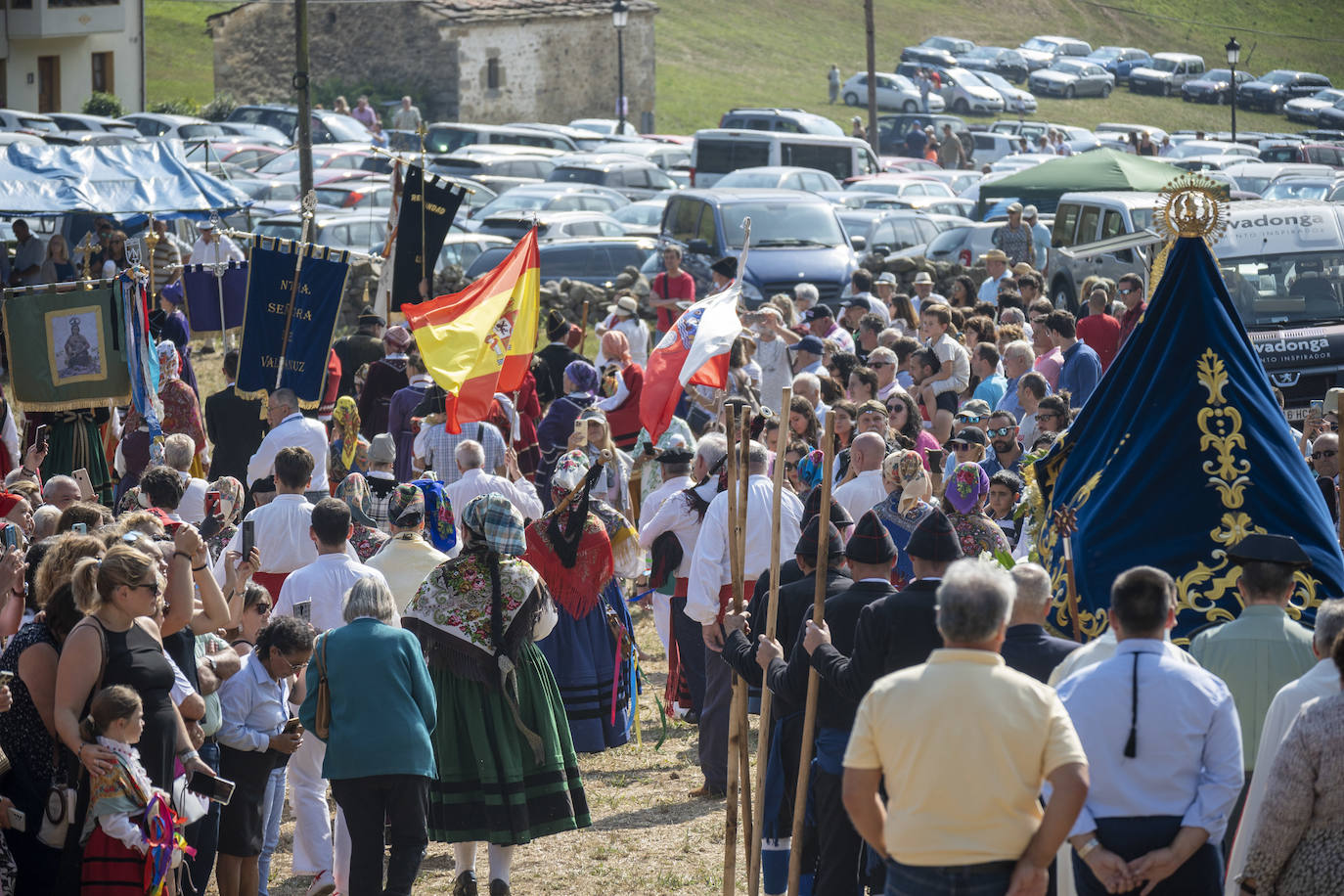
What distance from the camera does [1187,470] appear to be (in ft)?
22.5

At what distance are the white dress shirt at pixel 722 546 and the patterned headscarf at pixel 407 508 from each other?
1.35 meters

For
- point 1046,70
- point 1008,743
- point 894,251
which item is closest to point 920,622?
point 1008,743

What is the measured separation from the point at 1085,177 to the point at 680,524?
17489 millimetres

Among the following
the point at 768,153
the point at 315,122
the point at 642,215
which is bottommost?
the point at 642,215

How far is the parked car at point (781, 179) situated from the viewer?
29.1 m

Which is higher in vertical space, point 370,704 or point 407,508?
point 407,508

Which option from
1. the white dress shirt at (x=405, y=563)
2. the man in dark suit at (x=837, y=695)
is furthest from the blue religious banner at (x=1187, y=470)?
the white dress shirt at (x=405, y=563)

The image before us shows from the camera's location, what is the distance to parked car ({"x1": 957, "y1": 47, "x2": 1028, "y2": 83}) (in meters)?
62.2

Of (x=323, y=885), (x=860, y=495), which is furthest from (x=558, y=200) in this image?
(x=323, y=885)

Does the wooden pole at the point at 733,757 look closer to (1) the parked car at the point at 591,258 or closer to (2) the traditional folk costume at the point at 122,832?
(2) the traditional folk costume at the point at 122,832

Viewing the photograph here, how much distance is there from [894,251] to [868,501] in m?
17.9

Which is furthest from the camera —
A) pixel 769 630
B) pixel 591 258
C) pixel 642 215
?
pixel 642 215

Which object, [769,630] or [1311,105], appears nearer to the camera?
[769,630]

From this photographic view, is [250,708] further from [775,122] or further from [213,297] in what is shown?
[775,122]
